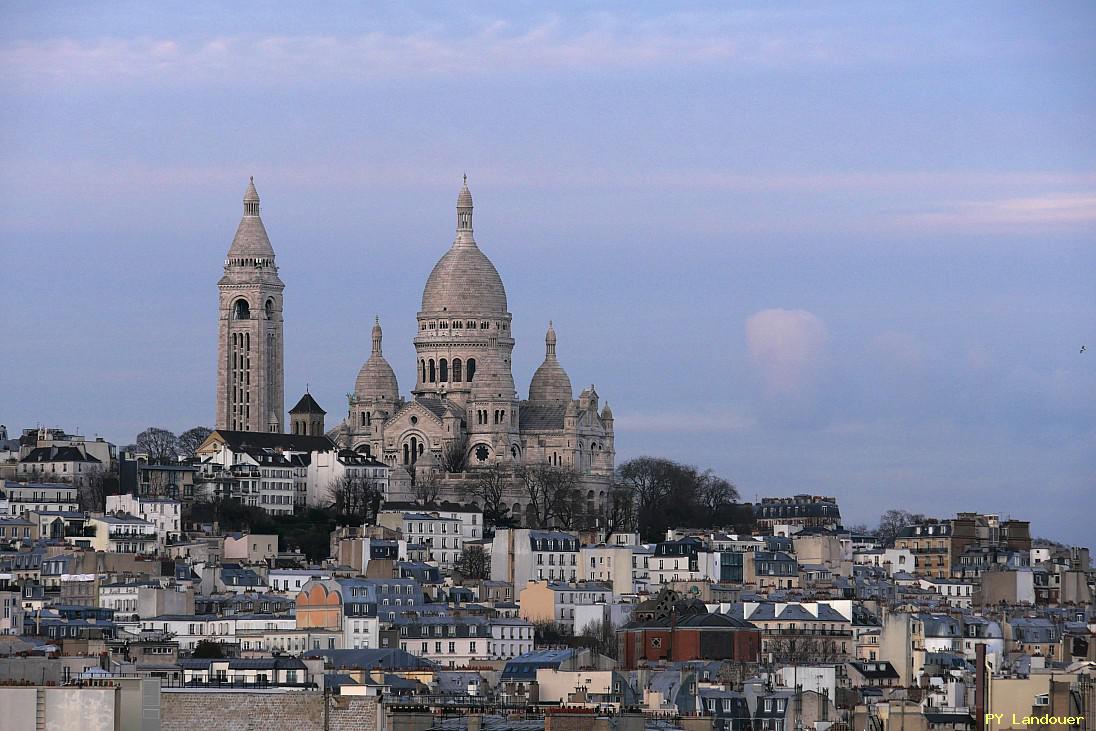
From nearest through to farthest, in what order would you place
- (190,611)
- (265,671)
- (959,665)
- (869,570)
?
(265,671)
(959,665)
(190,611)
(869,570)

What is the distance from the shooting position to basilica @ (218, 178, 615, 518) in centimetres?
15475

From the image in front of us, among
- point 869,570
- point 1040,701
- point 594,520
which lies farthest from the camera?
point 594,520

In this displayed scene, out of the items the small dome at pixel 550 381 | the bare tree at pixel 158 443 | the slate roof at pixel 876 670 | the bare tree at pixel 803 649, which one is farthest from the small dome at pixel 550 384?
the slate roof at pixel 876 670

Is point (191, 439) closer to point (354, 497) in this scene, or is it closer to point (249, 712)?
point (354, 497)

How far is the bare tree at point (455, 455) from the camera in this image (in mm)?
152125

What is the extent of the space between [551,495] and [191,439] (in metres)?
22.7

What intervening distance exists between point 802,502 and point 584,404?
12048 mm

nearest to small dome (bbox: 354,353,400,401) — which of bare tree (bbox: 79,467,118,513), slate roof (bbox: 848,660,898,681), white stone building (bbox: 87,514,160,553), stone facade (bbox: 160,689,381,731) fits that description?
bare tree (bbox: 79,467,118,513)

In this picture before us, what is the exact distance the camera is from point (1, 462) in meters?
140

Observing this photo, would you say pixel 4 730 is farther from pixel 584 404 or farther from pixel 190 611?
pixel 584 404

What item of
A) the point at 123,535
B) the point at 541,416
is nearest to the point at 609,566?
the point at 123,535

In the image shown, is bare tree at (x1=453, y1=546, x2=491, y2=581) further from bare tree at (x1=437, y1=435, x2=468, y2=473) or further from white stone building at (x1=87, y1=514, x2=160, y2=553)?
bare tree at (x1=437, y1=435, x2=468, y2=473)

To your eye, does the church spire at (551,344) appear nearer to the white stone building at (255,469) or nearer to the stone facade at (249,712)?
the white stone building at (255,469)

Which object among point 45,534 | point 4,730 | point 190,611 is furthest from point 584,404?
point 4,730
